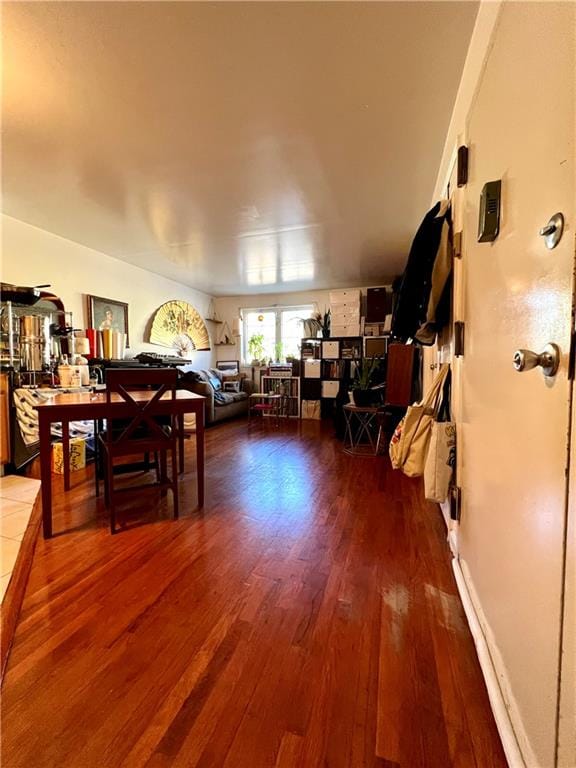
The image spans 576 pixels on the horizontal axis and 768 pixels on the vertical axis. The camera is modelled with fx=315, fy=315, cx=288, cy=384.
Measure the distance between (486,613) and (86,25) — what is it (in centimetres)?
262

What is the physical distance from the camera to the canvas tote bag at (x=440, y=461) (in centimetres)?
144

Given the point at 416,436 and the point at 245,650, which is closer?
the point at 245,650

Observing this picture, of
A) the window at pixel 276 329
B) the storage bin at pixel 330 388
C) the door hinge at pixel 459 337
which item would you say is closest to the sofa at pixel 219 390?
the window at pixel 276 329

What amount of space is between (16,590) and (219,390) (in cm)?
417

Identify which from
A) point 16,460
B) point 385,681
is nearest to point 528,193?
point 385,681

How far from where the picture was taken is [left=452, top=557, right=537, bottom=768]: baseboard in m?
0.72

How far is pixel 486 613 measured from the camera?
1.01 meters

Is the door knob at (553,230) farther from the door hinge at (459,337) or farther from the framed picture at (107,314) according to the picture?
the framed picture at (107,314)

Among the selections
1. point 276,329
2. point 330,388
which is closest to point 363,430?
point 330,388

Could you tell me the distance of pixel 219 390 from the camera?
17.9 feet

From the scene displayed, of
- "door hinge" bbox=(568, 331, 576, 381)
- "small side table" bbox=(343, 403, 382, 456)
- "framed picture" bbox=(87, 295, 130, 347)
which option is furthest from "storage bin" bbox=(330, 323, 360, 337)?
"door hinge" bbox=(568, 331, 576, 381)

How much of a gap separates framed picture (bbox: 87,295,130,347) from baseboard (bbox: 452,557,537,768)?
4245 millimetres

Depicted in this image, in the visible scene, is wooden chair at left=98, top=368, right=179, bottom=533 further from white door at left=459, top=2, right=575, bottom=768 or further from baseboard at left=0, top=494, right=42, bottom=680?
white door at left=459, top=2, right=575, bottom=768

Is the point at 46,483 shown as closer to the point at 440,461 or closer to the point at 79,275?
the point at 440,461
